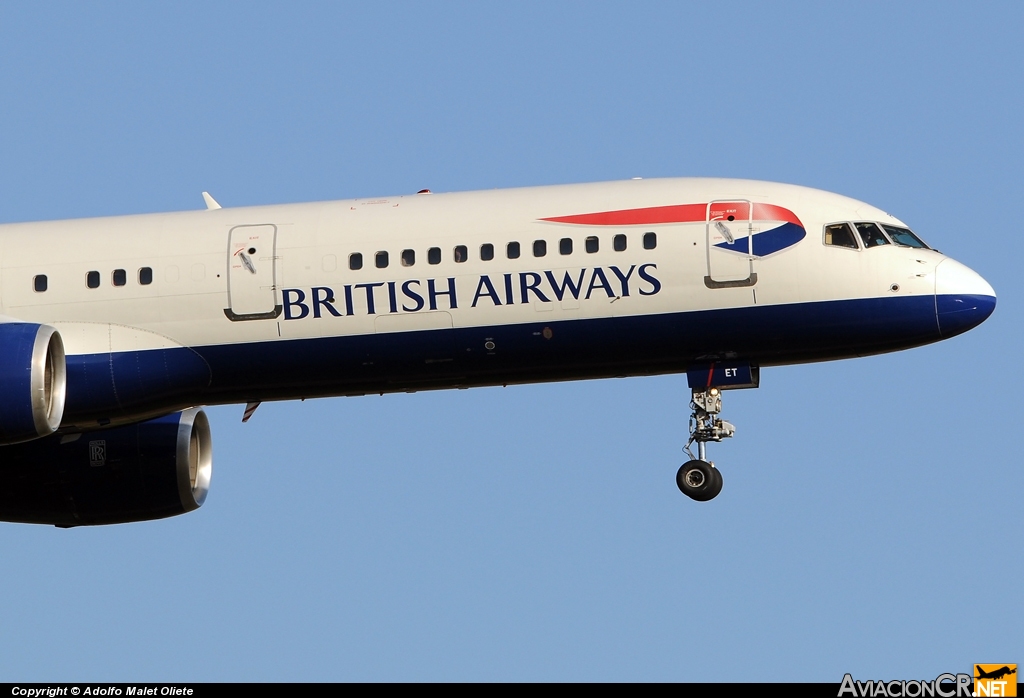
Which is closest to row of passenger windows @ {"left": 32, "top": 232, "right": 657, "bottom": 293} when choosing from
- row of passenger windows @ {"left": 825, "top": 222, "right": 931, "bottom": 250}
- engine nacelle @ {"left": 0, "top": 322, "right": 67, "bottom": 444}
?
row of passenger windows @ {"left": 825, "top": 222, "right": 931, "bottom": 250}

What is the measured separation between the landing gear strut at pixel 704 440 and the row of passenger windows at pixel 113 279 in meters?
11.8

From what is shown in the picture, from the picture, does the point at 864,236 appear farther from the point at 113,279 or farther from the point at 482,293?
the point at 113,279

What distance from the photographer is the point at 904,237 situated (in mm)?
47000

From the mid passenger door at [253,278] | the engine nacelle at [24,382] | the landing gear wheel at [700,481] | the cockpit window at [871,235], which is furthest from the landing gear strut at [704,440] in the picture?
the engine nacelle at [24,382]

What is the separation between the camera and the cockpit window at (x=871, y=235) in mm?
46562

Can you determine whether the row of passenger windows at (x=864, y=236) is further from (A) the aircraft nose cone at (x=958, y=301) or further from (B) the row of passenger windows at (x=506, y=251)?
(B) the row of passenger windows at (x=506, y=251)

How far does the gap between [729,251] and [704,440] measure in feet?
14.0

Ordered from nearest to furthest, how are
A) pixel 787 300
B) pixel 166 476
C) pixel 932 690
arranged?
1. pixel 932 690
2. pixel 787 300
3. pixel 166 476

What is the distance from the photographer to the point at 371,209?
1887 inches

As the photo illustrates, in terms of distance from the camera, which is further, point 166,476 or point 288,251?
point 166,476

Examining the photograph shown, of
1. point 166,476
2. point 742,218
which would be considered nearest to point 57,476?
point 166,476

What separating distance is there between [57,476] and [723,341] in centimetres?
1692

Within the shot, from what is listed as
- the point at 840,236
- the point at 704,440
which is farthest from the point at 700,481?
the point at 840,236

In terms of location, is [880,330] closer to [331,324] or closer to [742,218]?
[742,218]
